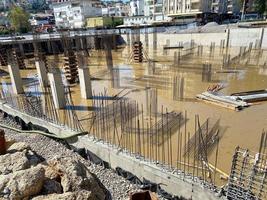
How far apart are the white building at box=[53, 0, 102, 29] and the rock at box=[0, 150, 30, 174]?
5771 cm

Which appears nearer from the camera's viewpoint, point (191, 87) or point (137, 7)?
point (191, 87)

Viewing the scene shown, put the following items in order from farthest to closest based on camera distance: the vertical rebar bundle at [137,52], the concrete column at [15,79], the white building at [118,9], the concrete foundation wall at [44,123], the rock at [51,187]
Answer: the white building at [118,9], the vertical rebar bundle at [137,52], the concrete column at [15,79], the concrete foundation wall at [44,123], the rock at [51,187]

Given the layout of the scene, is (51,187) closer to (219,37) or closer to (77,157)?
(77,157)

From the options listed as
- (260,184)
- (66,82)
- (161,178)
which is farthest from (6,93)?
(260,184)

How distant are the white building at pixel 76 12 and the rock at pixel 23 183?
58.7m

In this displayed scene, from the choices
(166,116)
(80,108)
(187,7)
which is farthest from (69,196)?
(187,7)

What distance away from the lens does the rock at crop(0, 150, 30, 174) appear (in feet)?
15.8

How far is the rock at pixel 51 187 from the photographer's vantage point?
429 centimetres

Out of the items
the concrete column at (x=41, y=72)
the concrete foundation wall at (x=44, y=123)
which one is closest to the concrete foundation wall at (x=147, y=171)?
the concrete foundation wall at (x=44, y=123)

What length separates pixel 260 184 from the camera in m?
4.39

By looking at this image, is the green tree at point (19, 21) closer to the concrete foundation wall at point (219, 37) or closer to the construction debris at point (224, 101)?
the concrete foundation wall at point (219, 37)

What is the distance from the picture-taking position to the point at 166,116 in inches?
373

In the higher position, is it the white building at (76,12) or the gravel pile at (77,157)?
the white building at (76,12)

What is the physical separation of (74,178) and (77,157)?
2573mm
